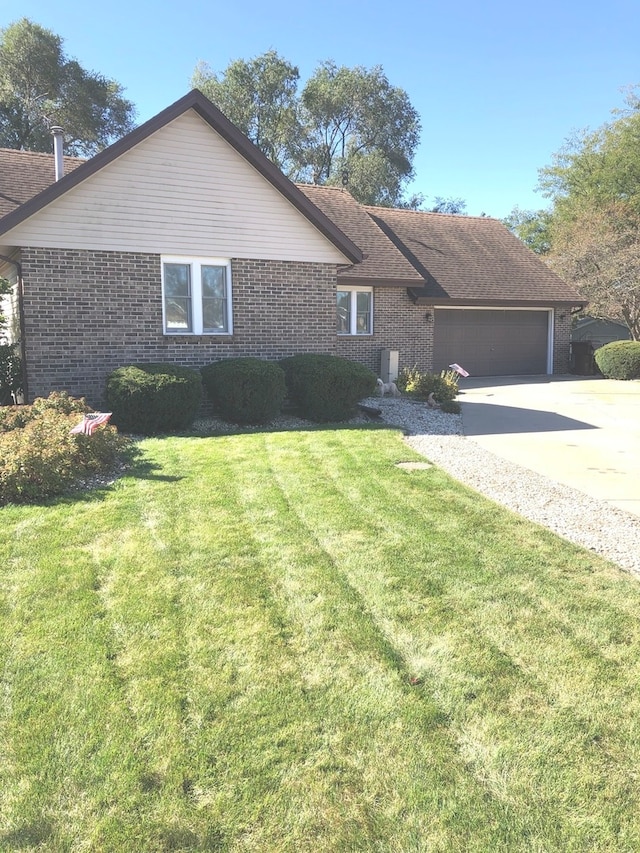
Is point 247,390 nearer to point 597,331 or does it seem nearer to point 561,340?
point 561,340

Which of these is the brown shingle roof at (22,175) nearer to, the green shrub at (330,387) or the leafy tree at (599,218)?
the green shrub at (330,387)

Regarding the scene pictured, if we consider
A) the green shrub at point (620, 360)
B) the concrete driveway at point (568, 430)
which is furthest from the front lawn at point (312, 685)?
the green shrub at point (620, 360)

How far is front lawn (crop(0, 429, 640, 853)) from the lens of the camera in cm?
229

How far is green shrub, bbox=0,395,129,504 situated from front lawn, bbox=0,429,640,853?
521 mm

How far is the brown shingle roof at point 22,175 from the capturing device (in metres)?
12.5

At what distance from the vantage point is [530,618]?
3.73 m

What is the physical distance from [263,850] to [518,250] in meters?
22.7

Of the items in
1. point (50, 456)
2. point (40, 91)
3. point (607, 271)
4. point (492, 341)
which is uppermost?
point (40, 91)

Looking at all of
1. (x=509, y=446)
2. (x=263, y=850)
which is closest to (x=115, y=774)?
(x=263, y=850)

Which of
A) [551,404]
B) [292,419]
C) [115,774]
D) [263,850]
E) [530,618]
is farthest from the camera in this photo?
[551,404]

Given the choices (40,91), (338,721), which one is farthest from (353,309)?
(40,91)

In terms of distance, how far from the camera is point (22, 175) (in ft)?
43.3

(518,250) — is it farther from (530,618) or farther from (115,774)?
(115,774)

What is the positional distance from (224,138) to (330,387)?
5.06 meters
